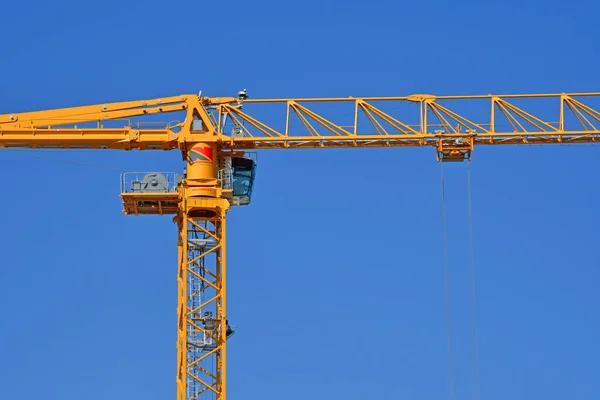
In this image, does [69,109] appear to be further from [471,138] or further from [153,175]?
[471,138]

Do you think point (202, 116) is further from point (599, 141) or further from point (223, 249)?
point (599, 141)

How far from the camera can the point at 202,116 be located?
2904 inches

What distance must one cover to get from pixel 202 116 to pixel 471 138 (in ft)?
44.9

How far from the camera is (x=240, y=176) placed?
75375 mm

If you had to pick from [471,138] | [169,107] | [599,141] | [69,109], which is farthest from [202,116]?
[599,141]

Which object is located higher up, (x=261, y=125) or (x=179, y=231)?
(x=261, y=125)

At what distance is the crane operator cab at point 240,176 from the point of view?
244 ft

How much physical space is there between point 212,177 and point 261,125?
362 centimetres

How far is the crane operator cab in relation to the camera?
2928 inches

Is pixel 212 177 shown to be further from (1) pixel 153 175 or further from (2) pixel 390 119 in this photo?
(2) pixel 390 119

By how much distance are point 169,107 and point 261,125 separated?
4.85 m

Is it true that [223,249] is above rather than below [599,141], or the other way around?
below

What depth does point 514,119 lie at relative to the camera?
2926 inches

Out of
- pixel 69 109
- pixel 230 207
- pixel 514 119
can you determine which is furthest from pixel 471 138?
pixel 69 109
